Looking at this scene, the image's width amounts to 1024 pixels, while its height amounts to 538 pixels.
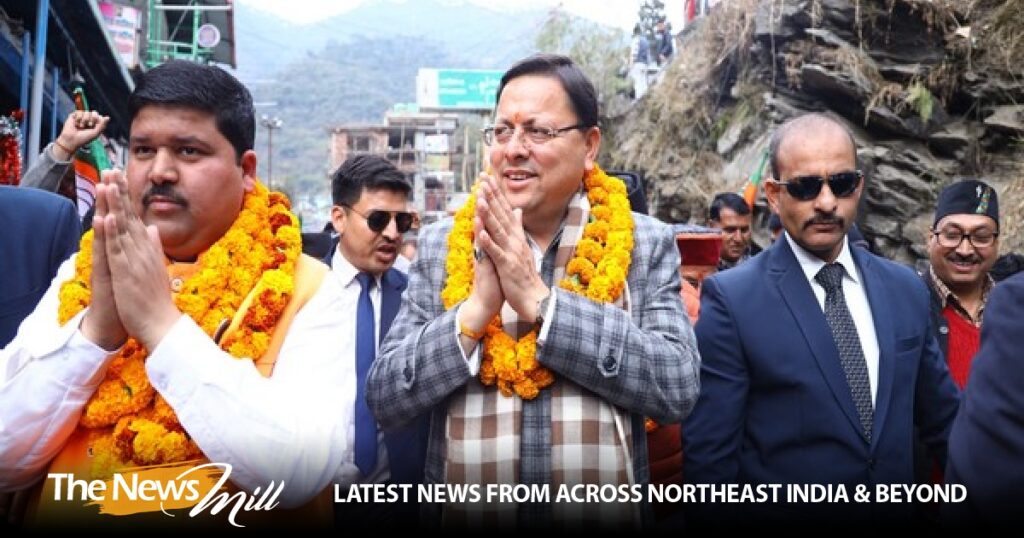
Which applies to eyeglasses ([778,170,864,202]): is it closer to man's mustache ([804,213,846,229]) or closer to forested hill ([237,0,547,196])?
man's mustache ([804,213,846,229])

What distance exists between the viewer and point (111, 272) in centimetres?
170

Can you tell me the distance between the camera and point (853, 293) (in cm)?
273

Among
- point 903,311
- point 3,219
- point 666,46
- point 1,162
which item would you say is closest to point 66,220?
point 3,219

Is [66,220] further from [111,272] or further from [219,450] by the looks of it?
[219,450]

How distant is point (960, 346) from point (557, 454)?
8.38 ft

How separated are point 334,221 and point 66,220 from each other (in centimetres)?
162

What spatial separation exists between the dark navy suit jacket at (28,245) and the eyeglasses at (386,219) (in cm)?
142

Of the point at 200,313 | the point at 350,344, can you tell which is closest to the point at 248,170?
the point at 200,313

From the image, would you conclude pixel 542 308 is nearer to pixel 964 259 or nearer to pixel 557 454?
pixel 557 454

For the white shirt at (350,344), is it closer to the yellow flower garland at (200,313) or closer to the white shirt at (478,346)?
the yellow flower garland at (200,313)

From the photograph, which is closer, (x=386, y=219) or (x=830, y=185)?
(x=830, y=185)

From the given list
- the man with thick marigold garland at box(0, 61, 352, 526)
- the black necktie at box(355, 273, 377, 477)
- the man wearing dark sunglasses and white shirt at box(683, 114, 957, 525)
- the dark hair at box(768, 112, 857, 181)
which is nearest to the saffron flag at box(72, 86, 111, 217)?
the black necktie at box(355, 273, 377, 477)

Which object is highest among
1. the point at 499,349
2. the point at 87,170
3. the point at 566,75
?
the point at 566,75

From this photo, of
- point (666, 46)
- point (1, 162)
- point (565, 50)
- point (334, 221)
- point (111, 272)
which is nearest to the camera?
point (111, 272)
